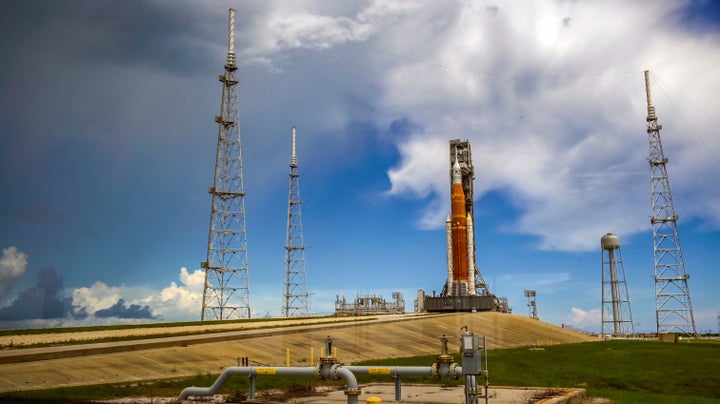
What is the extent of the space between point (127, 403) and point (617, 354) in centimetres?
3180

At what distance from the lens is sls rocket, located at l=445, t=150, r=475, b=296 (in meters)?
83.7

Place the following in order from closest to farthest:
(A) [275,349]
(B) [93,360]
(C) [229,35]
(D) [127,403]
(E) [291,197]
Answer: (D) [127,403], (B) [93,360], (A) [275,349], (C) [229,35], (E) [291,197]

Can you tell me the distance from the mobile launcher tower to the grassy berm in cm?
4009

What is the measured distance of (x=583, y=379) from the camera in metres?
25.7

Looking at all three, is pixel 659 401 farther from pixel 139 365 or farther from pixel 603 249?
pixel 603 249

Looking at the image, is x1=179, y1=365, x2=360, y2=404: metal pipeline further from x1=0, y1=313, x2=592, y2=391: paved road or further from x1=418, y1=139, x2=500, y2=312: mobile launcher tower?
Result: x1=418, y1=139, x2=500, y2=312: mobile launcher tower

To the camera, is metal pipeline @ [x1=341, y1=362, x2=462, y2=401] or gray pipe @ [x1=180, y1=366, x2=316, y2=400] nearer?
metal pipeline @ [x1=341, y1=362, x2=462, y2=401]

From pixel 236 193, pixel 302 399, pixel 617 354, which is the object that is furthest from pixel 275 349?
pixel 236 193

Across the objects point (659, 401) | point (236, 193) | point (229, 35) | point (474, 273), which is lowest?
point (659, 401)

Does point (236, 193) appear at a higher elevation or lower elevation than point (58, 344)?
higher

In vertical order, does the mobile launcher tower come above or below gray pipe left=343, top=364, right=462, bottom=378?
above

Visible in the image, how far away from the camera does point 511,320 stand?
2657 inches

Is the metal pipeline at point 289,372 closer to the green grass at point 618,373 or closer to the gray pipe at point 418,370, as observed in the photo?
the gray pipe at point 418,370

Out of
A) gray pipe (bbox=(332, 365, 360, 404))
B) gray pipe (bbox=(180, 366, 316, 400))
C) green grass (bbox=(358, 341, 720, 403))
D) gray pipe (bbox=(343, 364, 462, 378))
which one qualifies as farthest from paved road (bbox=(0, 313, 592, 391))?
green grass (bbox=(358, 341, 720, 403))
